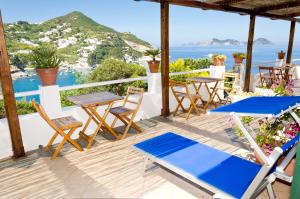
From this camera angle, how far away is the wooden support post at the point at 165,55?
4941 millimetres

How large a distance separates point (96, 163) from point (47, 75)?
5.62 feet

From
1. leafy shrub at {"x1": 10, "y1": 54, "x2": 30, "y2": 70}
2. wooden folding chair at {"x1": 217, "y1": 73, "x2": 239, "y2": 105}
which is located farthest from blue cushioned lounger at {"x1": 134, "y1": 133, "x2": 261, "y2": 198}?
wooden folding chair at {"x1": 217, "y1": 73, "x2": 239, "y2": 105}

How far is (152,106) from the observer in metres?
5.57

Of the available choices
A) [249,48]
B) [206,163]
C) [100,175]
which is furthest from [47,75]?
A: [249,48]

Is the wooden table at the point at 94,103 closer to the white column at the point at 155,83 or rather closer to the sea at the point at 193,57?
the sea at the point at 193,57

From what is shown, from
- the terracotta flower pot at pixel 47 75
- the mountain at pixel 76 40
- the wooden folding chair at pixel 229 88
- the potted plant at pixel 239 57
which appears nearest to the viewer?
the terracotta flower pot at pixel 47 75

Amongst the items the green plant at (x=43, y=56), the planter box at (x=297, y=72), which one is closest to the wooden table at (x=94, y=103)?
the green plant at (x=43, y=56)

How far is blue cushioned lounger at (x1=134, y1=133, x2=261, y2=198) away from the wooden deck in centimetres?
42

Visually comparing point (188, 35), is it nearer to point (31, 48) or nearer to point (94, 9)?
point (94, 9)

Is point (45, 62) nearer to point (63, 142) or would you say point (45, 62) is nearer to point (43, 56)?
point (43, 56)

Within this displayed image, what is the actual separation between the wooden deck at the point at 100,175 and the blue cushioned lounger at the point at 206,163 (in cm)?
42

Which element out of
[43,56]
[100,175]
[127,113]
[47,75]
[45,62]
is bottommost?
[100,175]

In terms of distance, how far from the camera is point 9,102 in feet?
11.4

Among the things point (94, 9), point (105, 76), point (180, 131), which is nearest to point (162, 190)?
point (180, 131)
